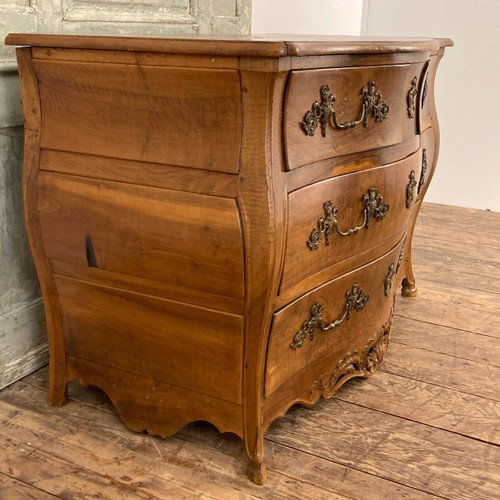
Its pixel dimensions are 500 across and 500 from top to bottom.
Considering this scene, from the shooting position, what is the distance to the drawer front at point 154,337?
4.75 feet

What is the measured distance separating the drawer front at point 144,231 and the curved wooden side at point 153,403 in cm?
29

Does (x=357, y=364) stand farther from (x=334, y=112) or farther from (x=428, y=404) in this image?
(x=334, y=112)

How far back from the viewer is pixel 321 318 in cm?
160

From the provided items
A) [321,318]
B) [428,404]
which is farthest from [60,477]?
[428,404]

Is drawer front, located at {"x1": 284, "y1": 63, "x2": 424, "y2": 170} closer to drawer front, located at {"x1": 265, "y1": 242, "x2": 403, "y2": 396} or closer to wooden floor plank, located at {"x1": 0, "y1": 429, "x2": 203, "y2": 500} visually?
drawer front, located at {"x1": 265, "y1": 242, "x2": 403, "y2": 396}

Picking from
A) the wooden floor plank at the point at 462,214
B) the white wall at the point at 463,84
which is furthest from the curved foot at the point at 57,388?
the white wall at the point at 463,84

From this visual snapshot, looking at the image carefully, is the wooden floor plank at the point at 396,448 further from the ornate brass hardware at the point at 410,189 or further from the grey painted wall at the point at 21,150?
the grey painted wall at the point at 21,150

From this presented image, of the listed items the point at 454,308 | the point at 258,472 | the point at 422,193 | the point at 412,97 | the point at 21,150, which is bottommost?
the point at 454,308

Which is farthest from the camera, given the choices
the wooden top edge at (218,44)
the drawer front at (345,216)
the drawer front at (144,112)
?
the drawer front at (345,216)

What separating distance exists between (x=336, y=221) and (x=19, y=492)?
931 millimetres

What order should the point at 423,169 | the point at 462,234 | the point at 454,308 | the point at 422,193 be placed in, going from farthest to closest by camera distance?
1. the point at 462,234
2. the point at 454,308
3. the point at 422,193
4. the point at 423,169

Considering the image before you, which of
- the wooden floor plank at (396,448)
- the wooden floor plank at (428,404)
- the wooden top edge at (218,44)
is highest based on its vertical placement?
the wooden top edge at (218,44)

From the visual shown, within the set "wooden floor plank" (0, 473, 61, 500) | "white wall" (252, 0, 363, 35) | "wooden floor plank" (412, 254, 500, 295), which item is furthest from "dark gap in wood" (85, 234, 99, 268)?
"white wall" (252, 0, 363, 35)

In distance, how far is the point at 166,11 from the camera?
212cm
